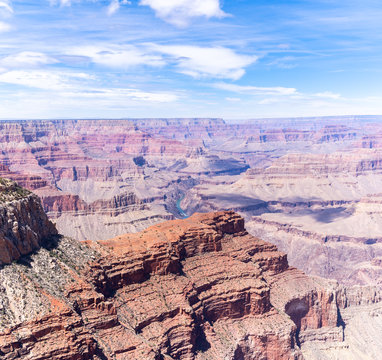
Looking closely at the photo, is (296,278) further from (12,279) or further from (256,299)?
(12,279)

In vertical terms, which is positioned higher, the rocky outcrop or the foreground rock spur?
the rocky outcrop

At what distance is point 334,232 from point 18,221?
163 m

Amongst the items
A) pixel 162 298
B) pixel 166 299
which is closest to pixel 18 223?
pixel 162 298

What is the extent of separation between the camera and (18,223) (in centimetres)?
4897

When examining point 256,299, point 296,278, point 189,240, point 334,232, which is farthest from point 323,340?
point 334,232

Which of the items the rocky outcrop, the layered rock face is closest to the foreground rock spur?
the layered rock face

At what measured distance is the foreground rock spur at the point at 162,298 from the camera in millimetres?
40906

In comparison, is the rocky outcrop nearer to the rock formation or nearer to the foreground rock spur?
the foreground rock spur

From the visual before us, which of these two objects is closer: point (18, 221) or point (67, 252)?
point (18, 221)

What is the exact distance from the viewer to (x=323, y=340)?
8231 centimetres

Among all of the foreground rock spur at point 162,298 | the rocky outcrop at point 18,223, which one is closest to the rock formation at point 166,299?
the foreground rock spur at point 162,298

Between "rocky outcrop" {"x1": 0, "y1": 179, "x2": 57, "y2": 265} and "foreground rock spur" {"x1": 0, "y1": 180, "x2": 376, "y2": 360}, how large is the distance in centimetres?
30

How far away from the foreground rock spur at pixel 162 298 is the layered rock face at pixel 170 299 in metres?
0.14

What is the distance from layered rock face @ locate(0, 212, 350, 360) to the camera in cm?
4109
